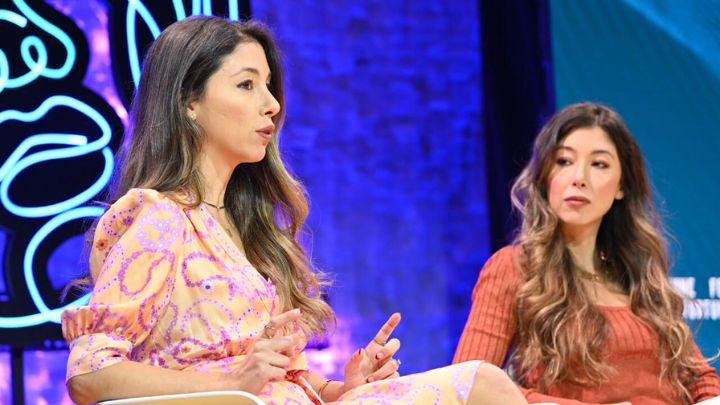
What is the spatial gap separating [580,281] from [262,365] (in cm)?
168

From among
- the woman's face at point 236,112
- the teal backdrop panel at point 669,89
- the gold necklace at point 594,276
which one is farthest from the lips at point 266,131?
the teal backdrop panel at point 669,89

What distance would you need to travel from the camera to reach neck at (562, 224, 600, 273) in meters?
3.43

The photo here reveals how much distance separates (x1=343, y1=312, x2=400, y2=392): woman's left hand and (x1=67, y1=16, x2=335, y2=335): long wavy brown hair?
146mm

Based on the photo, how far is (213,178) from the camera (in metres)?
2.40

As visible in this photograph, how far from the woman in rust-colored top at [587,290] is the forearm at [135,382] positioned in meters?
1.34

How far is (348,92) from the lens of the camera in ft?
14.1

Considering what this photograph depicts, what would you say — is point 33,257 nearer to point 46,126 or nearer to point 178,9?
point 46,126

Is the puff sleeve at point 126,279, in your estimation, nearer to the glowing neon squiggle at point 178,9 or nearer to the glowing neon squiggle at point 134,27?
the glowing neon squiggle at point 134,27

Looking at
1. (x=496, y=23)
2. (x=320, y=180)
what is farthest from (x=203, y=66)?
(x=496, y=23)

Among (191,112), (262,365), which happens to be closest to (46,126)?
(191,112)

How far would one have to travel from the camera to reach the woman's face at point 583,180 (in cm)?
337

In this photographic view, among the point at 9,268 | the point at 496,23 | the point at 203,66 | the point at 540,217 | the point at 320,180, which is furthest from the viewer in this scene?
the point at 496,23

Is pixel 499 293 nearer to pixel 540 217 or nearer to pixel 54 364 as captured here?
pixel 540 217

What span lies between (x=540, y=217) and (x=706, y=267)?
3.76ft
